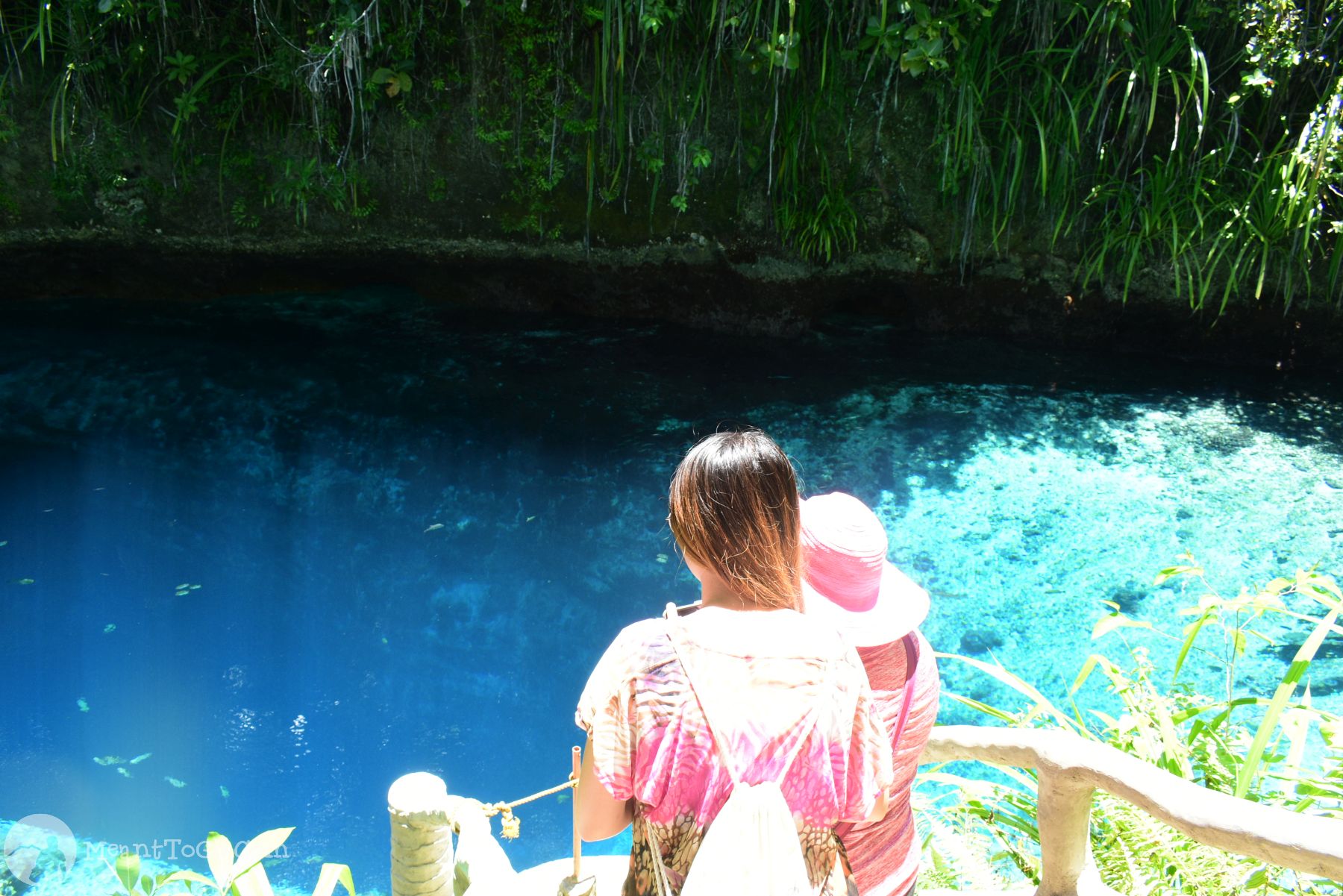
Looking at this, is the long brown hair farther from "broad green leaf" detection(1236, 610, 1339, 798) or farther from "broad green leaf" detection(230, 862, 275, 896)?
"broad green leaf" detection(1236, 610, 1339, 798)

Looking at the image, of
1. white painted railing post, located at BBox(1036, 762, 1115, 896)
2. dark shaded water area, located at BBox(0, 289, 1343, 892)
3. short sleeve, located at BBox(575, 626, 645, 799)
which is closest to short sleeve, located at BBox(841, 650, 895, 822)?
short sleeve, located at BBox(575, 626, 645, 799)

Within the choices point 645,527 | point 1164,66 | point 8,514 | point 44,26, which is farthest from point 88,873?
point 1164,66

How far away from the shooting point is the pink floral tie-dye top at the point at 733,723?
1.14m

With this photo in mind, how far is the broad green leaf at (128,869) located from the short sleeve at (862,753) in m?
0.98

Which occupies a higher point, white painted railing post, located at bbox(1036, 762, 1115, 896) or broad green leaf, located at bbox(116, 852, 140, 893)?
broad green leaf, located at bbox(116, 852, 140, 893)

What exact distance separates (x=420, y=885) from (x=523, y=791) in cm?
163

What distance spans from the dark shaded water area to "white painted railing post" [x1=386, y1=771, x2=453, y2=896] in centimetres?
140

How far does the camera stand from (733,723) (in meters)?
1.14

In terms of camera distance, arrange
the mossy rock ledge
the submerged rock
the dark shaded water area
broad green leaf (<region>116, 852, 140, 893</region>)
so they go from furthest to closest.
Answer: the mossy rock ledge, the submerged rock, the dark shaded water area, broad green leaf (<region>116, 852, 140, 893</region>)

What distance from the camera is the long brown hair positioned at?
4.00 feet

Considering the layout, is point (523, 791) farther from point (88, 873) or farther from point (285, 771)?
point (88, 873)

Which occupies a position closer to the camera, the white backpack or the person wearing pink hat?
the white backpack

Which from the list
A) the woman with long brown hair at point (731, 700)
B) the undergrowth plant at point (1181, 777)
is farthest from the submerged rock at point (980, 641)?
the woman with long brown hair at point (731, 700)

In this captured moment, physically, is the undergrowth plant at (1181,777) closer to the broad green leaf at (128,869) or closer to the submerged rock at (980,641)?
the submerged rock at (980,641)
